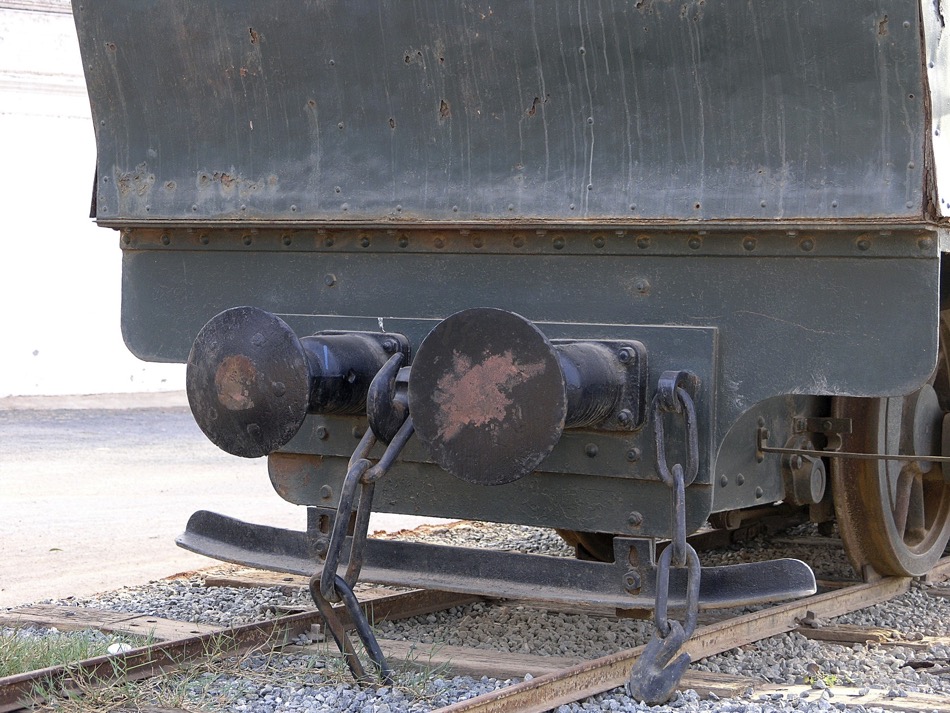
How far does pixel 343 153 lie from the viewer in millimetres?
3875

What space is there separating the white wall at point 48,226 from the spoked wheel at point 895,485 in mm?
10911

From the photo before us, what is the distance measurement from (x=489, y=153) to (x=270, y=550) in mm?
1306

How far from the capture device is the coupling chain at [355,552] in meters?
3.41

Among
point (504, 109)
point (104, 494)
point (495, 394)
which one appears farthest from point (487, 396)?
point (104, 494)

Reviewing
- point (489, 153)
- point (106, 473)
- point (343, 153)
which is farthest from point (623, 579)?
point (106, 473)

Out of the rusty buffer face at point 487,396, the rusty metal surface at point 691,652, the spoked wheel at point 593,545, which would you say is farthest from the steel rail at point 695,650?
the spoked wheel at point 593,545

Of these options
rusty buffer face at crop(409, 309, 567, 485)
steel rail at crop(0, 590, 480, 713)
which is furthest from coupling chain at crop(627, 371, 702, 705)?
steel rail at crop(0, 590, 480, 713)

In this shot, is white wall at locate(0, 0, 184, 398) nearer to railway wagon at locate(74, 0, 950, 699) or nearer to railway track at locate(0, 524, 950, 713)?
railway track at locate(0, 524, 950, 713)

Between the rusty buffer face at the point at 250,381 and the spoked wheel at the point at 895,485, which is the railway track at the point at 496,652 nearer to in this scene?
the spoked wheel at the point at 895,485

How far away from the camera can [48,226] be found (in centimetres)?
1413

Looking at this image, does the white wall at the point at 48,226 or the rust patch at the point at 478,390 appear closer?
the rust patch at the point at 478,390

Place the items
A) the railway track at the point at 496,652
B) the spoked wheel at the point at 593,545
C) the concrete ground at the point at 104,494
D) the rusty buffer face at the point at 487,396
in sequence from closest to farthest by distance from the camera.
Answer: the rusty buffer face at the point at 487,396 < the railway track at the point at 496,652 < the spoked wheel at the point at 593,545 < the concrete ground at the point at 104,494

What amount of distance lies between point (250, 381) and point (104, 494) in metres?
5.80

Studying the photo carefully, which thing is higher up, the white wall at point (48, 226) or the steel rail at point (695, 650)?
the white wall at point (48, 226)
